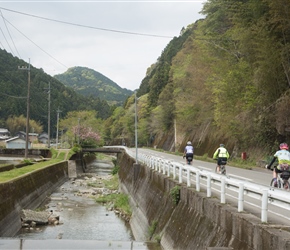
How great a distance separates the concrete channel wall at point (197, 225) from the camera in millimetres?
6459

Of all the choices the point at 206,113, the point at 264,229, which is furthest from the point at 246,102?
the point at 264,229

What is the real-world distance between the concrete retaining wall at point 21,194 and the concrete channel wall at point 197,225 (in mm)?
5943

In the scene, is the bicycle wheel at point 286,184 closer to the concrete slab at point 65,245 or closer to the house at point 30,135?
the concrete slab at point 65,245

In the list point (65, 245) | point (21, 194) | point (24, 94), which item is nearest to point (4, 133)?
point (24, 94)

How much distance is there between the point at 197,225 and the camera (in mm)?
9984

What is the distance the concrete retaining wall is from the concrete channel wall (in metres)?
5.94

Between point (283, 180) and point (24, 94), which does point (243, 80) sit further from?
point (24, 94)

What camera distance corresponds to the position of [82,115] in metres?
96.6

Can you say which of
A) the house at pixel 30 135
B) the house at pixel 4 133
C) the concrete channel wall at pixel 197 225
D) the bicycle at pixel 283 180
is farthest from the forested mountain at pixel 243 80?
the house at pixel 4 133

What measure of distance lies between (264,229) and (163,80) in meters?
79.6

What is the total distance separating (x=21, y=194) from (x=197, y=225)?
15.0 metres

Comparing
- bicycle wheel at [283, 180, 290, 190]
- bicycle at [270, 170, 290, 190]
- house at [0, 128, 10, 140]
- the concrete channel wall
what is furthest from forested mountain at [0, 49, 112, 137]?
bicycle wheel at [283, 180, 290, 190]

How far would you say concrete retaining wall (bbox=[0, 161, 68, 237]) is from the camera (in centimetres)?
1758

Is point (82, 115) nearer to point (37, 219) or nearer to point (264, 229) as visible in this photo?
point (37, 219)
